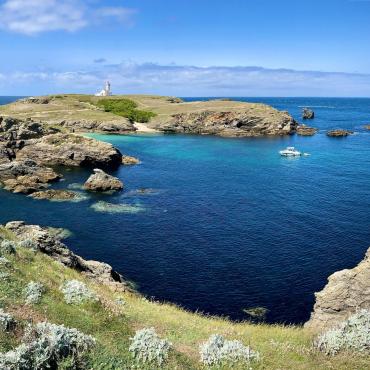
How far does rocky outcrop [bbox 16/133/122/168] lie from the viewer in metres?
112

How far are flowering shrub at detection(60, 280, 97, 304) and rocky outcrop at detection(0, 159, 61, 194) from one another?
6662 cm

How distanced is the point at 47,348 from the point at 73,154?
102 m

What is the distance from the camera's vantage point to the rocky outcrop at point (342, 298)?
27.9 m

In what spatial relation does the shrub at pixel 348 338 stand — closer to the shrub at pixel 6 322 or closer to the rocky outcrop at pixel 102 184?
the shrub at pixel 6 322

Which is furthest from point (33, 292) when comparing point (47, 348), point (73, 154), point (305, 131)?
point (305, 131)

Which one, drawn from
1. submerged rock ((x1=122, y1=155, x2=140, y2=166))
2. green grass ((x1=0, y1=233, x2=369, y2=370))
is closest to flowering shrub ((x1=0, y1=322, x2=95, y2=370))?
green grass ((x1=0, y1=233, x2=369, y2=370))

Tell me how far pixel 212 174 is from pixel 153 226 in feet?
135

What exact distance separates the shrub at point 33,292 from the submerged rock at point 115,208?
52814mm

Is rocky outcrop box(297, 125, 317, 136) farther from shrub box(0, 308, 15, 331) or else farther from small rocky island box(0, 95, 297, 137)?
shrub box(0, 308, 15, 331)

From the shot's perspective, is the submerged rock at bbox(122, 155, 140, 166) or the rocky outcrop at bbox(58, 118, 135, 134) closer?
the submerged rock at bbox(122, 155, 140, 166)

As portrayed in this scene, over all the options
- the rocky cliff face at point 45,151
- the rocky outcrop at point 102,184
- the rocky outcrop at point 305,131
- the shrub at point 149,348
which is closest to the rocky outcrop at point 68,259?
the shrub at point 149,348

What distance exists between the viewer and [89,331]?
18516 millimetres

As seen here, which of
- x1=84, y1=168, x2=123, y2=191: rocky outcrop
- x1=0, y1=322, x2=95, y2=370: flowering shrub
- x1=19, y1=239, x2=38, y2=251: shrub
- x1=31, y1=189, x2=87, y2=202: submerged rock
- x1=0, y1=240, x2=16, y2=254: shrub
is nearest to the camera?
x1=0, y1=322, x2=95, y2=370: flowering shrub

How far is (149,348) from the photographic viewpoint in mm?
17344
